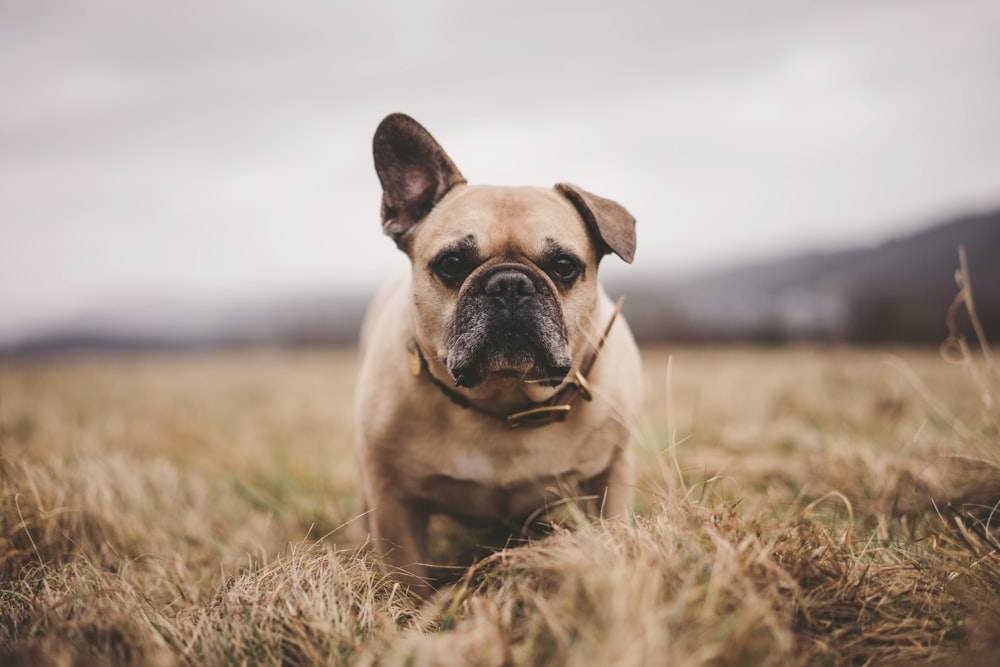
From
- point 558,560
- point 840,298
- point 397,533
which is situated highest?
point 558,560

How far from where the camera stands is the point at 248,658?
1588 mm

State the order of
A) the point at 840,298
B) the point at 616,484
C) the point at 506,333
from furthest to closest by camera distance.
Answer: the point at 840,298 → the point at 616,484 → the point at 506,333

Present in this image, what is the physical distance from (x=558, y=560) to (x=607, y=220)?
1.60m

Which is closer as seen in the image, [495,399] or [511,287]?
[511,287]

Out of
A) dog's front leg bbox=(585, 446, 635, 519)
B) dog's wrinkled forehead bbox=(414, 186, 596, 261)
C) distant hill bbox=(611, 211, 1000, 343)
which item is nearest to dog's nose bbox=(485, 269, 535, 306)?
dog's wrinkled forehead bbox=(414, 186, 596, 261)

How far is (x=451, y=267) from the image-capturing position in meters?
2.71

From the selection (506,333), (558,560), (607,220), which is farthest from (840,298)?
(558,560)

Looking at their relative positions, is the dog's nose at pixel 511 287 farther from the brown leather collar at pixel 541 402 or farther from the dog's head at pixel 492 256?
the brown leather collar at pixel 541 402

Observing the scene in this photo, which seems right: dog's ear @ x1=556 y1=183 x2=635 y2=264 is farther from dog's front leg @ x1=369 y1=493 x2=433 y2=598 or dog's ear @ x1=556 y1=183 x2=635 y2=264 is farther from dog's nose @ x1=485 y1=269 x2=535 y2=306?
dog's front leg @ x1=369 y1=493 x2=433 y2=598

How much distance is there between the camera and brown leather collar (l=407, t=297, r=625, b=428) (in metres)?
2.61

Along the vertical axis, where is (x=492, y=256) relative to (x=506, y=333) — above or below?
above

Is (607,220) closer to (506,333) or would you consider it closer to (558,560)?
(506,333)

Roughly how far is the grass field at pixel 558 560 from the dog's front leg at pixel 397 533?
18cm

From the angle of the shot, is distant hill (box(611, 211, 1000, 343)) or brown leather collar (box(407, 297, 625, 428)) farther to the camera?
distant hill (box(611, 211, 1000, 343))
